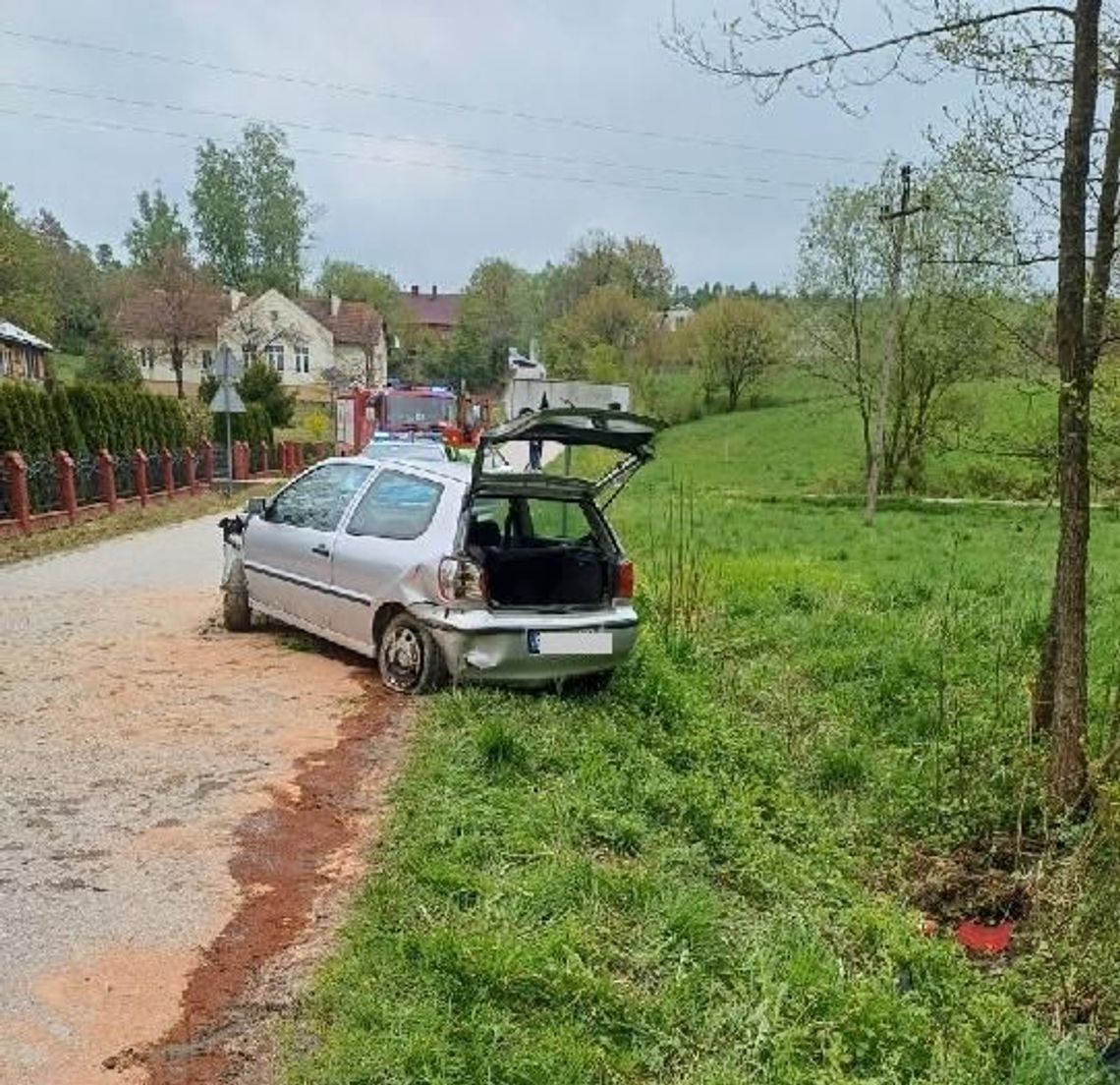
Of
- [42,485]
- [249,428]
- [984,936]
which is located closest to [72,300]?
[249,428]

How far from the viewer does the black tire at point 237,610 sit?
9430 mm

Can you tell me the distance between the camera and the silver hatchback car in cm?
718

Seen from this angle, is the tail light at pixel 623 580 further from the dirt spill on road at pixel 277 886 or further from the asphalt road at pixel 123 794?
the asphalt road at pixel 123 794

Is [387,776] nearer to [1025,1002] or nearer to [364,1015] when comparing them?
[364,1015]

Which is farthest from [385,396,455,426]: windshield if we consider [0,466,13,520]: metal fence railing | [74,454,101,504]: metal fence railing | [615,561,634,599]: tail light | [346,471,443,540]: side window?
[615,561,634,599]: tail light

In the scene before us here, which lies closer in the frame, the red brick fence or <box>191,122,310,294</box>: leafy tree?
the red brick fence

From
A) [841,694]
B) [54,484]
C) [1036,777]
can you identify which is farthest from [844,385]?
[1036,777]

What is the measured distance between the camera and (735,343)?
182 ft

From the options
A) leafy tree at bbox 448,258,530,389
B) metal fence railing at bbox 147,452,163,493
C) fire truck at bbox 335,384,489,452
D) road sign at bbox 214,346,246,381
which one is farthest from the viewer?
leafy tree at bbox 448,258,530,389

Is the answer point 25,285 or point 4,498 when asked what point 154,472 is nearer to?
point 4,498

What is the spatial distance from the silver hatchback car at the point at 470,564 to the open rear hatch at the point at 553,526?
0.01 m

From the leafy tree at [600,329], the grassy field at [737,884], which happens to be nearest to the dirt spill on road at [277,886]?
the grassy field at [737,884]

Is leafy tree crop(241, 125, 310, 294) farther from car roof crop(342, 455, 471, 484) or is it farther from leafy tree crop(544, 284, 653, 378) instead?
car roof crop(342, 455, 471, 484)

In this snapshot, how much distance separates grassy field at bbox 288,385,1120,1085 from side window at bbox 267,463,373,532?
6.97 ft
